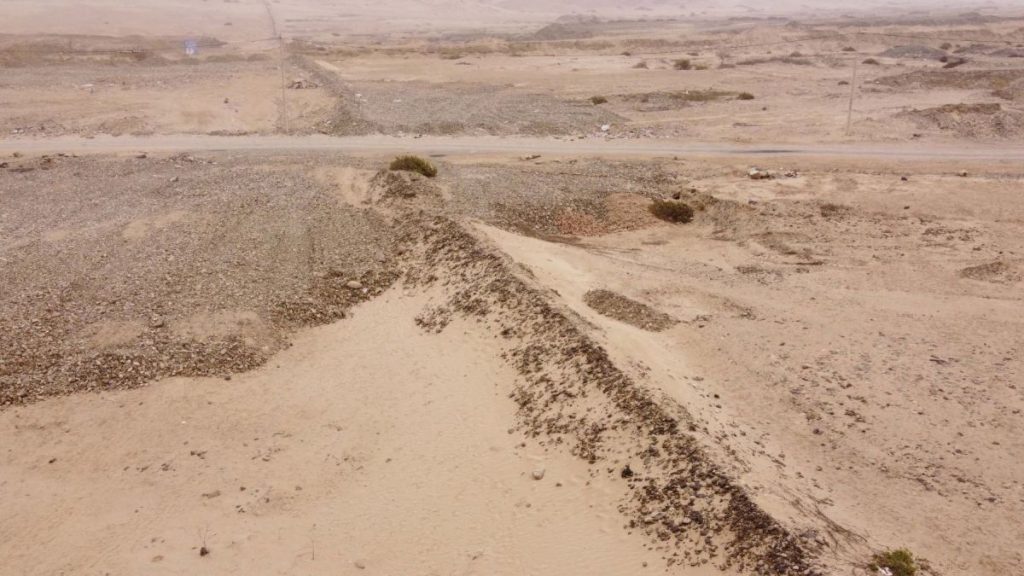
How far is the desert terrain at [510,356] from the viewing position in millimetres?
10438

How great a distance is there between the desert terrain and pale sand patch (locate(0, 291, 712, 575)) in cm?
5

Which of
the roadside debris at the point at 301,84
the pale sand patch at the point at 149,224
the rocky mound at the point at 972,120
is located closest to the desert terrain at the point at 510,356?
the pale sand patch at the point at 149,224

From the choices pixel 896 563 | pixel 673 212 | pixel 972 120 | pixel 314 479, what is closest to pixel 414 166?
pixel 673 212

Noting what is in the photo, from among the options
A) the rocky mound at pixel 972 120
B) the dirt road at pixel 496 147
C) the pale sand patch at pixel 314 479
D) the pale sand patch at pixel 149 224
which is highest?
the rocky mound at pixel 972 120

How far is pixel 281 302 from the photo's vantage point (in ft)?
57.5

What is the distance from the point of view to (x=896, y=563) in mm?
8930

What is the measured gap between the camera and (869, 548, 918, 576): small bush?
8866mm

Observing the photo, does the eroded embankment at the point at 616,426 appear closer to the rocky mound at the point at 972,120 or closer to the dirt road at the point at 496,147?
the dirt road at the point at 496,147

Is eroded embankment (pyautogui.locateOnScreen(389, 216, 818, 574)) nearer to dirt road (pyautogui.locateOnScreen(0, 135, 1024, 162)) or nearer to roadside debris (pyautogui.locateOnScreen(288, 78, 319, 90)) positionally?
dirt road (pyautogui.locateOnScreen(0, 135, 1024, 162))

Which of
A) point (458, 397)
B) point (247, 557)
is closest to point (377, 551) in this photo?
point (247, 557)

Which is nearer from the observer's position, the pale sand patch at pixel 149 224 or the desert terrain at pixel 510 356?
the desert terrain at pixel 510 356

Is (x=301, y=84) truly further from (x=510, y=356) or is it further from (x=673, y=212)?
(x=510, y=356)

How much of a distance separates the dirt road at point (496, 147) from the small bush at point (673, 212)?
8.59 meters

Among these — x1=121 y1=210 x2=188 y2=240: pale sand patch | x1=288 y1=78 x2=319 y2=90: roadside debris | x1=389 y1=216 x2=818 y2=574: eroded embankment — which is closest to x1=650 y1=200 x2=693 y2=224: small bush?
x1=389 y1=216 x2=818 y2=574: eroded embankment
